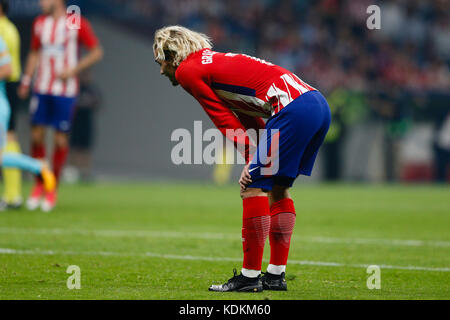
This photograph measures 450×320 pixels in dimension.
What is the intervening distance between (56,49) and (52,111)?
0.83 meters

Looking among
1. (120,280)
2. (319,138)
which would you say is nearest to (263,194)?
(319,138)

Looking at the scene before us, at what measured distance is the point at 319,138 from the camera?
4.76 m

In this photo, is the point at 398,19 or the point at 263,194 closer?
the point at 263,194

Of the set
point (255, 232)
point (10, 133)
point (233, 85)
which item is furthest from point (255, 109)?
point (10, 133)

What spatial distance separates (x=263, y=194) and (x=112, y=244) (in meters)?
2.64

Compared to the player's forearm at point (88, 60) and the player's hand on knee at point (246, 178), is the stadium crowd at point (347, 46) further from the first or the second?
the player's hand on knee at point (246, 178)

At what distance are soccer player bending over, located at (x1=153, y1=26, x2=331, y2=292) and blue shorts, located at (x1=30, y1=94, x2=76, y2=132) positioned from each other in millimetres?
5895

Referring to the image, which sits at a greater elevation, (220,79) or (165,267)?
(220,79)

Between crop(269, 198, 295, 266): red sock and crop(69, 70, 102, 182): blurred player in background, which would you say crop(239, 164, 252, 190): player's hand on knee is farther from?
crop(69, 70, 102, 182): blurred player in background

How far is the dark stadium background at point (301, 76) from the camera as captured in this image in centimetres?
→ 2191

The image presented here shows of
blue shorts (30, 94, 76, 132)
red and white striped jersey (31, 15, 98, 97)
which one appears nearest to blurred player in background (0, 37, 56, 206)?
blue shorts (30, 94, 76, 132)

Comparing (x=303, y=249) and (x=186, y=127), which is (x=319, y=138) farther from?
(x=186, y=127)

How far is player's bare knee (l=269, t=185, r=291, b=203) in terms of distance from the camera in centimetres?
495

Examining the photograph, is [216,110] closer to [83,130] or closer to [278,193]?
[278,193]
